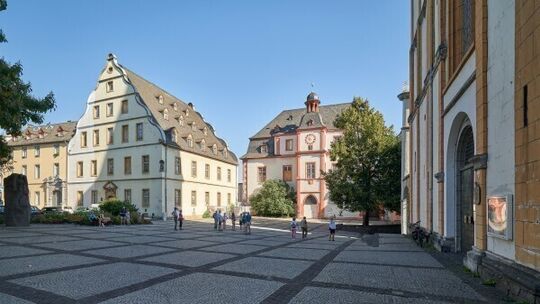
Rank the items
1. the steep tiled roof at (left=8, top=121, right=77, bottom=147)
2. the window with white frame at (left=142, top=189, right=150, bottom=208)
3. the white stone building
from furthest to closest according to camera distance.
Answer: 1. the steep tiled roof at (left=8, top=121, right=77, bottom=147)
2. the window with white frame at (left=142, top=189, right=150, bottom=208)
3. the white stone building

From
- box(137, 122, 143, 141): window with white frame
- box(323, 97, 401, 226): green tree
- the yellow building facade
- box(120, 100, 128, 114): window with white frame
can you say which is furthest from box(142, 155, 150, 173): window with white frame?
box(323, 97, 401, 226): green tree

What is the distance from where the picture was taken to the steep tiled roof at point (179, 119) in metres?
43.8

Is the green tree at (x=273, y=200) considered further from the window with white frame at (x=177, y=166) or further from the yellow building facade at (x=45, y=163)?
the yellow building facade at (x=45, y=163)

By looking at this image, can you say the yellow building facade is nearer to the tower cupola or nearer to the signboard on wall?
the tower cupola

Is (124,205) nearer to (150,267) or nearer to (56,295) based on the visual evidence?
(150,267)

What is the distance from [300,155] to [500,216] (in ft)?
144

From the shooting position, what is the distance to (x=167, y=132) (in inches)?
1662

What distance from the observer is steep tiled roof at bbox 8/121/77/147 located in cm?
5181

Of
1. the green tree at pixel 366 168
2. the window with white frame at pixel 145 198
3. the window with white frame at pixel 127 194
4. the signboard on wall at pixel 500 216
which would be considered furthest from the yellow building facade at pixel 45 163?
the signboard on wall at pixel 500 216

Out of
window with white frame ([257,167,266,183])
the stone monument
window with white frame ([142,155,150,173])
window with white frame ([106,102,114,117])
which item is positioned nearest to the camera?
the stone monument

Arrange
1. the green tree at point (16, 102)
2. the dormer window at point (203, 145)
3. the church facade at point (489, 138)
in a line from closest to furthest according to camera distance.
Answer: the church facade at point (489, 138), the green tree at point (16, 102), the dormer window at point (203, 145)

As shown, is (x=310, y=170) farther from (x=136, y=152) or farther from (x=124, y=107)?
(x=124, y=107)

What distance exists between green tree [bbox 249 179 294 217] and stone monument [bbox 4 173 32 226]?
29.4 meters

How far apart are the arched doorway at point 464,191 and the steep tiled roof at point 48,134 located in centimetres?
4876
